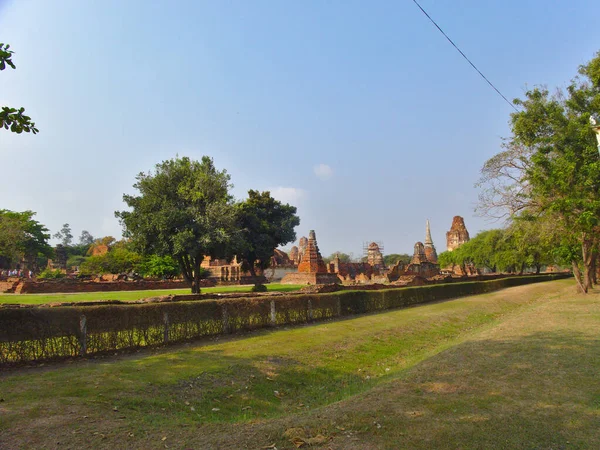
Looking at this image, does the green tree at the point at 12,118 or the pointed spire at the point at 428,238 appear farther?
the pointed spire at the point at 428,238

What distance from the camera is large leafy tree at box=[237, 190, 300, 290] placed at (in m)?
28.7

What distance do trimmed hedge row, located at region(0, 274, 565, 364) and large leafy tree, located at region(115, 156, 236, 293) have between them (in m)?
8.82

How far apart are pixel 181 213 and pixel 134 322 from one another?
1265 centimetres

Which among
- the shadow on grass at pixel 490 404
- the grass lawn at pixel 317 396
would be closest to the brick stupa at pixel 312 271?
the grass lawn at pixel 317 396

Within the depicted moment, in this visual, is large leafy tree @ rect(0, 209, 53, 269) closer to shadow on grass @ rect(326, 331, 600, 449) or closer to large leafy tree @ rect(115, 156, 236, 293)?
large leafy tree @ rect(115, 156, 236, 293)

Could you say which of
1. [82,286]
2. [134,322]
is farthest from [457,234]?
[134,322]

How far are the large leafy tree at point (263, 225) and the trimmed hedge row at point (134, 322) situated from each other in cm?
1409

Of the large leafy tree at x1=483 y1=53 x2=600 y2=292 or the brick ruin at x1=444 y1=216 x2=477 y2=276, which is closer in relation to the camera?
the large leafy tree at x1=483 y1=53 x2=600 y2=292

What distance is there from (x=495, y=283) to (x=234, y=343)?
2764 cm

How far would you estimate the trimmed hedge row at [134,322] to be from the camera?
7238 mm

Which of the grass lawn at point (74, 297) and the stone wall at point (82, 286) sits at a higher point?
the stone wall at point (82, 286)

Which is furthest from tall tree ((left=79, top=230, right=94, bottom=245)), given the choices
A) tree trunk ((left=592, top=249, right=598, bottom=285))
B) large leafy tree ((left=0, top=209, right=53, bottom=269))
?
tree trunk ((left=592, top=249, right=598, bottom=285))

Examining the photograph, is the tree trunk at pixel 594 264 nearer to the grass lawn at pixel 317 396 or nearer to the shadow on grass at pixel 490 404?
the grass lawn at pixel 317 396

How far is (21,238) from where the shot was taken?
4134 cm
